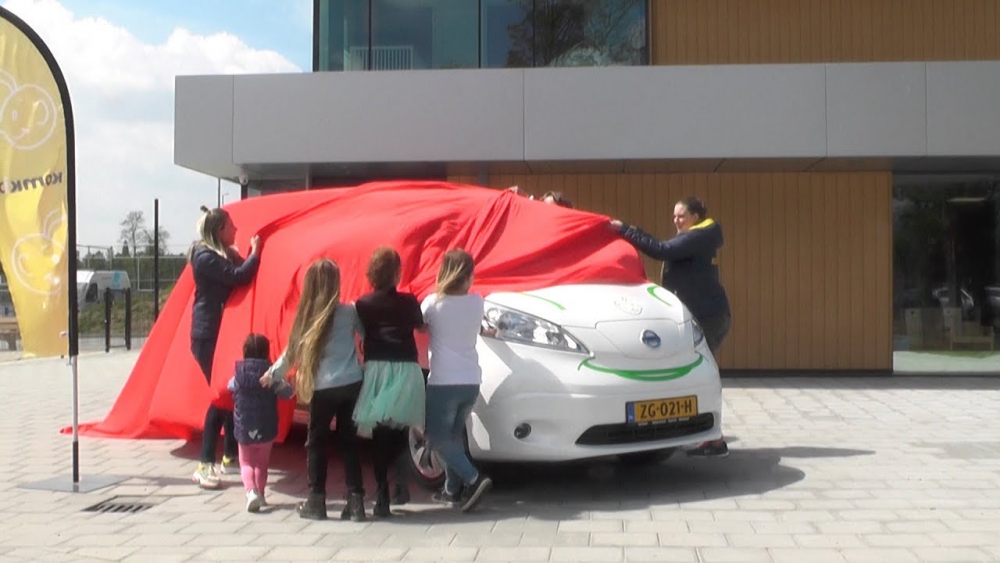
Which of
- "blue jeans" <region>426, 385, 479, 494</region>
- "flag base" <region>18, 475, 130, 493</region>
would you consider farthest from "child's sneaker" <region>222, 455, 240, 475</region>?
"blue jeans" <region>426, 385, 479, 494</region>

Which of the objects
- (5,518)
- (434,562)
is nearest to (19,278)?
(5,518)

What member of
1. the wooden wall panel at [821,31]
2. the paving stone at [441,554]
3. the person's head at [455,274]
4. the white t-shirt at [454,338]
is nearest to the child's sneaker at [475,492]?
the white t-shirt at [454,338]

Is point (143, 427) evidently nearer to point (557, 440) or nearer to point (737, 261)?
point (557, 440)

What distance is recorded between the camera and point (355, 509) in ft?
20.3

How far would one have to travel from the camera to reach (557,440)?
630 cm

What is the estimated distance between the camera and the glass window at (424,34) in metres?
13.5

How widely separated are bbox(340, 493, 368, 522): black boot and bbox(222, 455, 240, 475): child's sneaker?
5.59 feet

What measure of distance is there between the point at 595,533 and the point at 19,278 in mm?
4217

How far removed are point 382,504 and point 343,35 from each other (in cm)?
874

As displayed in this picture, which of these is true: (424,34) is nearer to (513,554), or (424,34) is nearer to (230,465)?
(230,465)

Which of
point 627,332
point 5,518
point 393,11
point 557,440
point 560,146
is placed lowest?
point 5,518

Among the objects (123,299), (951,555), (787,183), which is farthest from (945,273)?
(123,299)

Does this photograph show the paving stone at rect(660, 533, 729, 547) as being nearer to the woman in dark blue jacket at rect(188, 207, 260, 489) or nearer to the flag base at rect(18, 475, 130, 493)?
the woman in dark blue jacket at rect(188, 207, 260, 489)

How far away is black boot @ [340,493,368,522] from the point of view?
619 centimetres
